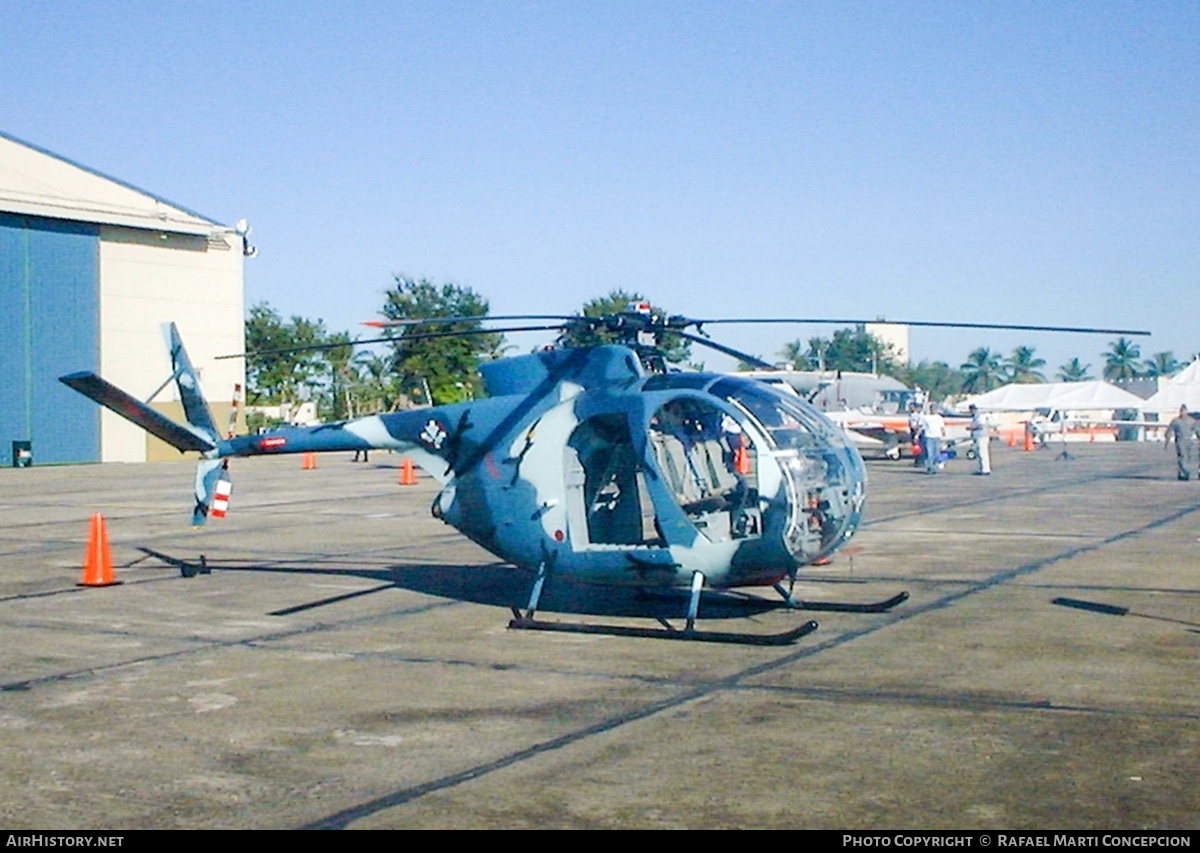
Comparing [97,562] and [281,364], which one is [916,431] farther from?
[281,364]

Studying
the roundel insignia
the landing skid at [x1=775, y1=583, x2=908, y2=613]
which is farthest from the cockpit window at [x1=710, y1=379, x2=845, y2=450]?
the roundel insignia

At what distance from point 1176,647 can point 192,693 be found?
7.12 metres

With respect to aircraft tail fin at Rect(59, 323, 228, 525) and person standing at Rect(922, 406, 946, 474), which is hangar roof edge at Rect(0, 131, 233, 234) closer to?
person standing at Rect(922, 406, 946, 474)

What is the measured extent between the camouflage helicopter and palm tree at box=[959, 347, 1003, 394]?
139 m

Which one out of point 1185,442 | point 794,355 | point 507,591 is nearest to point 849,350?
point 794,355

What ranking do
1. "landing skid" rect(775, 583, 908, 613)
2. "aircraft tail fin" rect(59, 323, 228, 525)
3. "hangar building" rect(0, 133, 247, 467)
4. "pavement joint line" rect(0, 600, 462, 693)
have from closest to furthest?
"pavement joint line" rect(0, 600, 462, 693)
"landing skid" rect(775, 583, 908, 613)
"aircraft tail fin" rect(59, 323, 228, 525)
"hangar building" rect(0, 133, 247, 467)

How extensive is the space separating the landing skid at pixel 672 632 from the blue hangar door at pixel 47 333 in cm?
4110

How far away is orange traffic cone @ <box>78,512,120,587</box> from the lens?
47.1 feet

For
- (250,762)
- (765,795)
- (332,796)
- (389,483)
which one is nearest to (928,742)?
(765,795)

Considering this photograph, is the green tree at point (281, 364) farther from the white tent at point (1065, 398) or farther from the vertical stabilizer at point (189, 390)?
the vertical stabilizer at point (189, 390)

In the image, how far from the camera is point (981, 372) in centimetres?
14662

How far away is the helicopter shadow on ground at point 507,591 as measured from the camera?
1220 centimetres

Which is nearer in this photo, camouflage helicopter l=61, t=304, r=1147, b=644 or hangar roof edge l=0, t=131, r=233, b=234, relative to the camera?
camouflage helicopter l=61, t=304, r=1147, b=644

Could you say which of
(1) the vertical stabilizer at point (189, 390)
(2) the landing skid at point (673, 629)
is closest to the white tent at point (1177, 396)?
(1) the vertical stabilizer at point (189, 390)
